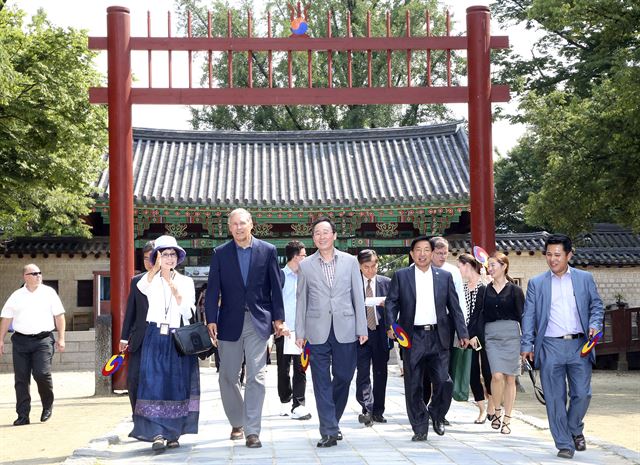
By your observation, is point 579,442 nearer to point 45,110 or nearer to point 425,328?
point 425,328

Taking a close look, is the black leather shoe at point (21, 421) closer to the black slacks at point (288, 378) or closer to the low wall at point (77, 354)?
the black slacks at point (288, 378)

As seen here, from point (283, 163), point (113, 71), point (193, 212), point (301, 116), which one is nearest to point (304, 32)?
point (113, 71)

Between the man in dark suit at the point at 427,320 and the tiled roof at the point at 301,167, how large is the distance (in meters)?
13.8

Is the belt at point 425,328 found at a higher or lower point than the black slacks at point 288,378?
higher

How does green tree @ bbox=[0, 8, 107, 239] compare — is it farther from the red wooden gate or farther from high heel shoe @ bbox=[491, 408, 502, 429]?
high heel shoe @ bbox=[491, 408, 502, 429]

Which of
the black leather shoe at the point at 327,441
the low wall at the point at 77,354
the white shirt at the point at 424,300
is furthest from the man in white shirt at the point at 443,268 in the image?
the low wall at the point at 77,354

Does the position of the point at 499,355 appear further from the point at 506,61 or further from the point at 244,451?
the point at 506,61

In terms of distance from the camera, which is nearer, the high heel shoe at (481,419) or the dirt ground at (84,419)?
the dirt ground at (84,419)

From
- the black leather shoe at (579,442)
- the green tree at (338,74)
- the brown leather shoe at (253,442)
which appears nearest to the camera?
the black leather shoe at (579,442)

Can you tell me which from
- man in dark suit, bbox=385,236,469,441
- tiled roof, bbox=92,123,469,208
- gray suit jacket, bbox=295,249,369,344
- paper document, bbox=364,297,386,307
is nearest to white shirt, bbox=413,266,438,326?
man in dark suit, bbox=385,236,469,441

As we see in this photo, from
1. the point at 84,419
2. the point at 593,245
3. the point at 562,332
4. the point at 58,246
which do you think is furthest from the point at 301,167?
the point at 562,332

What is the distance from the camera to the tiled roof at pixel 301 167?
77.5ft

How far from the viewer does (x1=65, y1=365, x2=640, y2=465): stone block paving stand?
24.6 feet

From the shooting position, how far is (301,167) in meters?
25.9
